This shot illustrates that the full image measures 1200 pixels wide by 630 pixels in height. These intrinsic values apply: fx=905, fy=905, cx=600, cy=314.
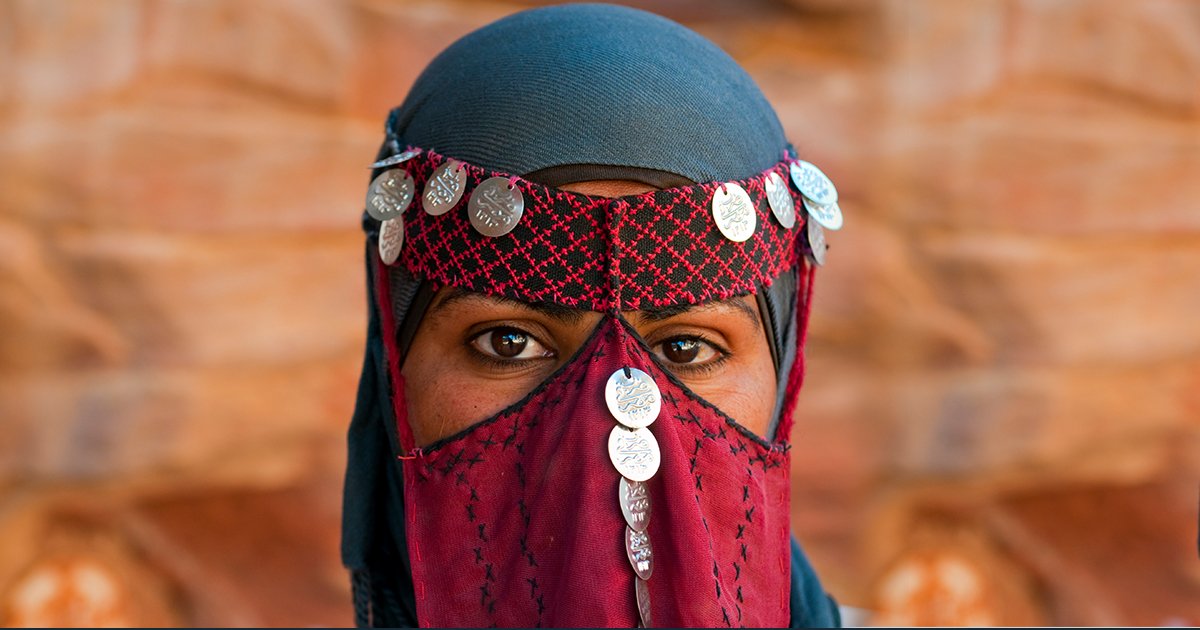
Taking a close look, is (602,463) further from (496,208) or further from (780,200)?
(780,200)

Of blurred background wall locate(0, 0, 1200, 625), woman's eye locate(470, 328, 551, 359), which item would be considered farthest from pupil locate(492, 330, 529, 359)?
blurred background wall locate(0, 0, 1200, 625)

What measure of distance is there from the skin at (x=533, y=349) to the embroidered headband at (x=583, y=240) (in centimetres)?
3

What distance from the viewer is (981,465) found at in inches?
186

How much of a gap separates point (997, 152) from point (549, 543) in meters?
4.06

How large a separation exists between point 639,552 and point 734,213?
25.2 inches

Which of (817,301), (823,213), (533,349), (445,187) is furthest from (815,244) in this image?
(817,301)

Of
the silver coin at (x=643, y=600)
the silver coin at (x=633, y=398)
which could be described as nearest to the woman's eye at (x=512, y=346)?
the silver coin at (x=633, y=398)

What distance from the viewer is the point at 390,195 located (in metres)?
1.78

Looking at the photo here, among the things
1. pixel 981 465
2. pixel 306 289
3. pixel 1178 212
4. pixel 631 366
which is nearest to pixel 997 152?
pixel 1178 212

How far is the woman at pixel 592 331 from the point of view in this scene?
1463 millimetres

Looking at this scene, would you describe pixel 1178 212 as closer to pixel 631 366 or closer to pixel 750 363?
pixel 750 363

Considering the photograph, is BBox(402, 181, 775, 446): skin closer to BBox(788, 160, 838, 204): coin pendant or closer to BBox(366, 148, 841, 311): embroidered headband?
BBox(366, 148, 841, 311): embroidered headband

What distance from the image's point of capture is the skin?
1.62m

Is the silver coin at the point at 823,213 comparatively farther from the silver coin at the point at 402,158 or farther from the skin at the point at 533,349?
the silver coin at the point at 402,158
